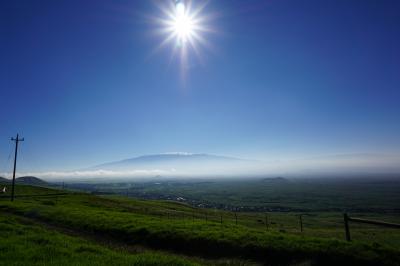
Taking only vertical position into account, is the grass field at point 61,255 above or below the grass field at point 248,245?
above

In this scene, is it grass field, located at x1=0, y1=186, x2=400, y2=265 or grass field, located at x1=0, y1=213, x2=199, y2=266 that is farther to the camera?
grass field, located at x1=0, y1=186, x2=400, y2=265

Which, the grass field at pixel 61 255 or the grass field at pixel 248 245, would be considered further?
the grass field at pixel 248 245

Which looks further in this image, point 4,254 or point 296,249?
point 296,249

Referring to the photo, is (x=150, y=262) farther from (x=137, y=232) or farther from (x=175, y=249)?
(x=137, y=232)

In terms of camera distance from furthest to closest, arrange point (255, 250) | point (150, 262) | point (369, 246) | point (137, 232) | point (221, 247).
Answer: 1. point (137, 232)
2. point (221, 247)
3. point (255, 250)
4. point (369, 246)
5. point (150, 262)

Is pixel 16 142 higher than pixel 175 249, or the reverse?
pixel 16 142

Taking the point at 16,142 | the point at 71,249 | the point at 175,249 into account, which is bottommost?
the point at 175,249

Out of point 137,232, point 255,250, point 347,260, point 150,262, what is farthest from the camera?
point 137,232

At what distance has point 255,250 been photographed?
49.5 ft

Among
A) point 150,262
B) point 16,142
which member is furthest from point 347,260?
point 16,142

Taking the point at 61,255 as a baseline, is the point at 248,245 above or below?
below

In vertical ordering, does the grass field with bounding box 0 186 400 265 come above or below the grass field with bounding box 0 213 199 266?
below

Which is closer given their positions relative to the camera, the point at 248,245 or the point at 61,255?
the point at 61,255

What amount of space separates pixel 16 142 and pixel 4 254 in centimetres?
4839
